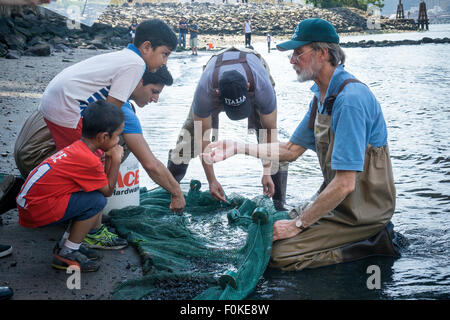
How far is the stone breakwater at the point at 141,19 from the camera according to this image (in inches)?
720

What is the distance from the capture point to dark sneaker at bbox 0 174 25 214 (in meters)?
3.58

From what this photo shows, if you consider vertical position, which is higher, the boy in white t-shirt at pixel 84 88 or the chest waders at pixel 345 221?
the boy in white t-shirt at pixel 84 88

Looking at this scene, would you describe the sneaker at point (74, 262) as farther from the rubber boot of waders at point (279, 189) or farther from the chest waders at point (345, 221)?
the rubber boot of waders at point (279, 189)

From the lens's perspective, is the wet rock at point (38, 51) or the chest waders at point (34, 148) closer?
the chest waders at point (34, 148)

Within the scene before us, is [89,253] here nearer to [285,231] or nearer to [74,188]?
[74,188]

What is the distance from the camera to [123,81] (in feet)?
11.4

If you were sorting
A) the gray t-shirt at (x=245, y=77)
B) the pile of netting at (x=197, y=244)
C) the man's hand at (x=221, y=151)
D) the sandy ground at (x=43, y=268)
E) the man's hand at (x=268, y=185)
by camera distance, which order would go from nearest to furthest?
the sandy ground at (x=43, y=268), the pile of netting at (x=197, y=244), the man's hand at (x=221, y=151), the gray t-shirt at (x=245, y=77), the man's hand at (x=268, y=185)

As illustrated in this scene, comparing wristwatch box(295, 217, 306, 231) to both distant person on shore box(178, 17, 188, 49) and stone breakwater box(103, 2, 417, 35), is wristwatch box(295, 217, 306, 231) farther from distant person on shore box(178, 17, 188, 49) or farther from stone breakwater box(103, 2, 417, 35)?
stone breakwater box(103, 2, 417, 35)

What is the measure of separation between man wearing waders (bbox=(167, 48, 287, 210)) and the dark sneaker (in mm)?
1554

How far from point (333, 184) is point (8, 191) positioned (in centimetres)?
233

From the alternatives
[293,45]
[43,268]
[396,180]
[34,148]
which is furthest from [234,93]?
[396,180]

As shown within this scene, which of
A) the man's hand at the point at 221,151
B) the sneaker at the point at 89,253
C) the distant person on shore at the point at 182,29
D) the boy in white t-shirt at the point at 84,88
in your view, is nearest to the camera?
the sneaker at the point at 89,253

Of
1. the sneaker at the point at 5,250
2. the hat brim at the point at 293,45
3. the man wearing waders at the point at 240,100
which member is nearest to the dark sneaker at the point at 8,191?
the sneaker at the point at 5,250
